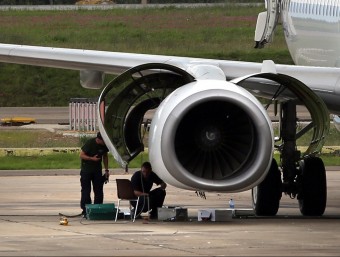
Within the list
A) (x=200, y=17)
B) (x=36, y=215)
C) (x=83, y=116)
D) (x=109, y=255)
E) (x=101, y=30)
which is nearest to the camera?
(x=109, y=255)

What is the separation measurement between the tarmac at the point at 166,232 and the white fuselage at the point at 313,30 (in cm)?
240

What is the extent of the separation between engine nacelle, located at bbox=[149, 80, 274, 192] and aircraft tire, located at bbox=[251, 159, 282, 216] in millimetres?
2607

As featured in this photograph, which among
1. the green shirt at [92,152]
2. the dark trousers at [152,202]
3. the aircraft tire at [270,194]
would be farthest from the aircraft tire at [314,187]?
the green shirt at [92,152]

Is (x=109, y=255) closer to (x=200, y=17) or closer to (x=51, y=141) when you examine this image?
(x=51, y=141)

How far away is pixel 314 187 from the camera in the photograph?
733 inches

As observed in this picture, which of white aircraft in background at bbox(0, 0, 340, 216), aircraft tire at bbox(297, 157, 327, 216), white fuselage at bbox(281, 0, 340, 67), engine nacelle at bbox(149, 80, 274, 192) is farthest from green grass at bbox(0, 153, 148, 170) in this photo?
engine nacelle at bbox(149, 80, 274, 192)

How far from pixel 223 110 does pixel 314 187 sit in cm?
296

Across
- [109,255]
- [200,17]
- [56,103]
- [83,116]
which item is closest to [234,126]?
[109,255]

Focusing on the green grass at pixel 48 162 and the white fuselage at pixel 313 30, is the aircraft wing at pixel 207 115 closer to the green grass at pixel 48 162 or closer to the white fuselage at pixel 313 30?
the white fuselage at pixel 313 30

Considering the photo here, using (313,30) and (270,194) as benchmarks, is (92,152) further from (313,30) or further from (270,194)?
(313,30)

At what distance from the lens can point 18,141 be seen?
120ft

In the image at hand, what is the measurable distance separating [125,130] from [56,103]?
114 ft

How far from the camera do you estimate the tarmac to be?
13.7m

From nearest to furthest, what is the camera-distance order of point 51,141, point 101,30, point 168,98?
point 168,98 < point 51,141 < point 101,30
